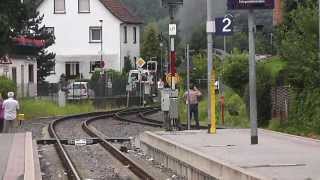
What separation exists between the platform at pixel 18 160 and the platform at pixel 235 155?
297 centimetres

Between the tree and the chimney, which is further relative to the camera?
the chimney

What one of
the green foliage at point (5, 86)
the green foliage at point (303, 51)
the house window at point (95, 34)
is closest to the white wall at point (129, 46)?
the house window at point (95, 34)

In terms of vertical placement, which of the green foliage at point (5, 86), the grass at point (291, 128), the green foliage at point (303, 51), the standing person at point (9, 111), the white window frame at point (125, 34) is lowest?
the grass at point (291, 128)

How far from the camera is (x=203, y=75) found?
218 ft

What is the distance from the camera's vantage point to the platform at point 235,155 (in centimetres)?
1300

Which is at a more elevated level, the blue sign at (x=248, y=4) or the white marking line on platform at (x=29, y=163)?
the blue sign at (x=248, y=4)

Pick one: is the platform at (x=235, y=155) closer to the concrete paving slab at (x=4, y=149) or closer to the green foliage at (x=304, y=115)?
the concrete paving slab at (x=4, y=149)

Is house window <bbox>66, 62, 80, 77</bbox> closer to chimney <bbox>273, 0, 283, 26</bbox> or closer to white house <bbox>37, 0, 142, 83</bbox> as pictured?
white house <bbox>37, 0, 142, 83</bbox>

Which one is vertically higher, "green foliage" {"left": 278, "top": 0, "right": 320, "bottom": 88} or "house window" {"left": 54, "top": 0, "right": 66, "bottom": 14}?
"house window" {"left": 54, "top": 0, "right": 66, "bottom": 14}

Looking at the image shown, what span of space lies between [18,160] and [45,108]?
33948 mm

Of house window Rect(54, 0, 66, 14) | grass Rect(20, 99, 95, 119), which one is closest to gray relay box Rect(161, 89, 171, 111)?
grass Rect(20, 99, 95, 119)

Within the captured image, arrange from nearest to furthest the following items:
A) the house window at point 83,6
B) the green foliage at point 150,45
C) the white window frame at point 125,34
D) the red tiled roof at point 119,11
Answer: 1. the red tiled roof at point 119,11
2. the house window at point 83,6
3. the white window frame at point 125,34
4. the green foliage at point 150,45

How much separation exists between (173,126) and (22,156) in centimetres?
710

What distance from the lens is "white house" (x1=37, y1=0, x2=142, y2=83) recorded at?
86.2 m
